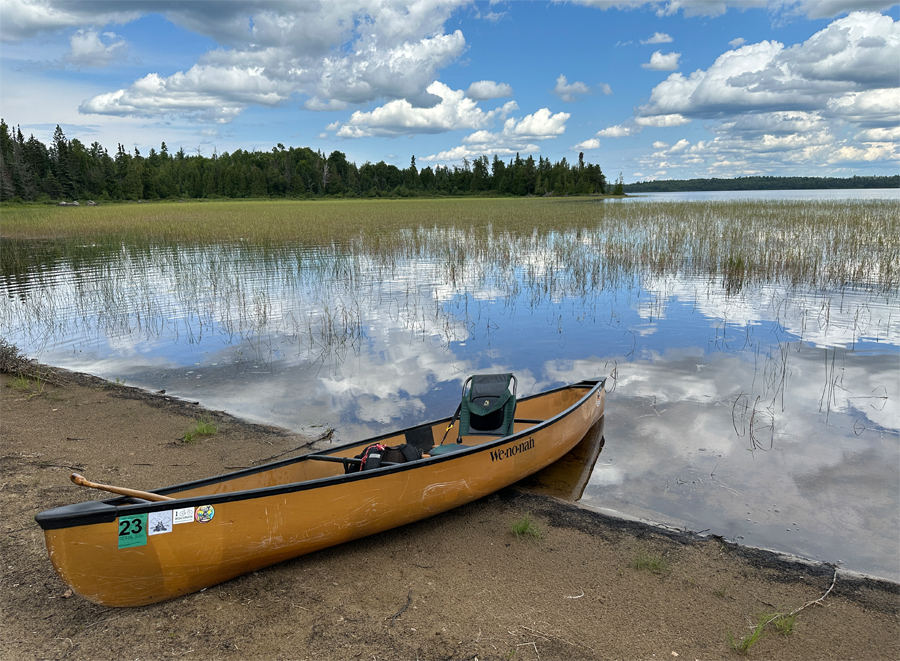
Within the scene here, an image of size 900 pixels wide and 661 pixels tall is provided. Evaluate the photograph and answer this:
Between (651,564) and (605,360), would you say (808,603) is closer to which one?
(651,564)

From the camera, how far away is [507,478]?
17.0 ft

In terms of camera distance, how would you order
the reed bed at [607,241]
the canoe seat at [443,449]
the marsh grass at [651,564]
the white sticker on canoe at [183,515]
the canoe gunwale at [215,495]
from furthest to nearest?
1. the reed bed at [607,241]
2. the canoe seat at [443,449]
3. the marsh grass at [651,564]
4. the white sticker on canoe at [183,515]
5. the canoe gunwale at [215,495]

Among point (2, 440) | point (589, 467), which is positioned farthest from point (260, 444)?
point (589, 467)

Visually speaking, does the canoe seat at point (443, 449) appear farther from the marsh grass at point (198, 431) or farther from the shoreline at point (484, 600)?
the marsh grass at point (198, 431)

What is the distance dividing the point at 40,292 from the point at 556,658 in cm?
1538

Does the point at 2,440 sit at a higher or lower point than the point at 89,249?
lower

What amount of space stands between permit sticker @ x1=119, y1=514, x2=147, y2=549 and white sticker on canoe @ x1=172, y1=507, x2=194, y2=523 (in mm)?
167

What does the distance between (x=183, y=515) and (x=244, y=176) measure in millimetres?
103808

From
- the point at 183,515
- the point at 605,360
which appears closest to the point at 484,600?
the point at 183,515

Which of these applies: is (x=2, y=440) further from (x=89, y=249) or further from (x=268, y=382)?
(x=89, y=249)

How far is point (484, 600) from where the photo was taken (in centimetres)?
368

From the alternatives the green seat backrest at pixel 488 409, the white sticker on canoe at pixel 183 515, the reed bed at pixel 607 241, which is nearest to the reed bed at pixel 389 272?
the reed bed at pixel 607 241

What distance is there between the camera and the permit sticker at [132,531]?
3.31 meters

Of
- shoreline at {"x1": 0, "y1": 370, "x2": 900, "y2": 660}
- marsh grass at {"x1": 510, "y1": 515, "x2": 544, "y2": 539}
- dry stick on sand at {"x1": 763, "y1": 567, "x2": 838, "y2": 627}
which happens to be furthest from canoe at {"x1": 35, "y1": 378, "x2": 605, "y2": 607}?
dry stick on sand at {"x1": 763, "y1": 567, "x2": 838, "y2": 627}
